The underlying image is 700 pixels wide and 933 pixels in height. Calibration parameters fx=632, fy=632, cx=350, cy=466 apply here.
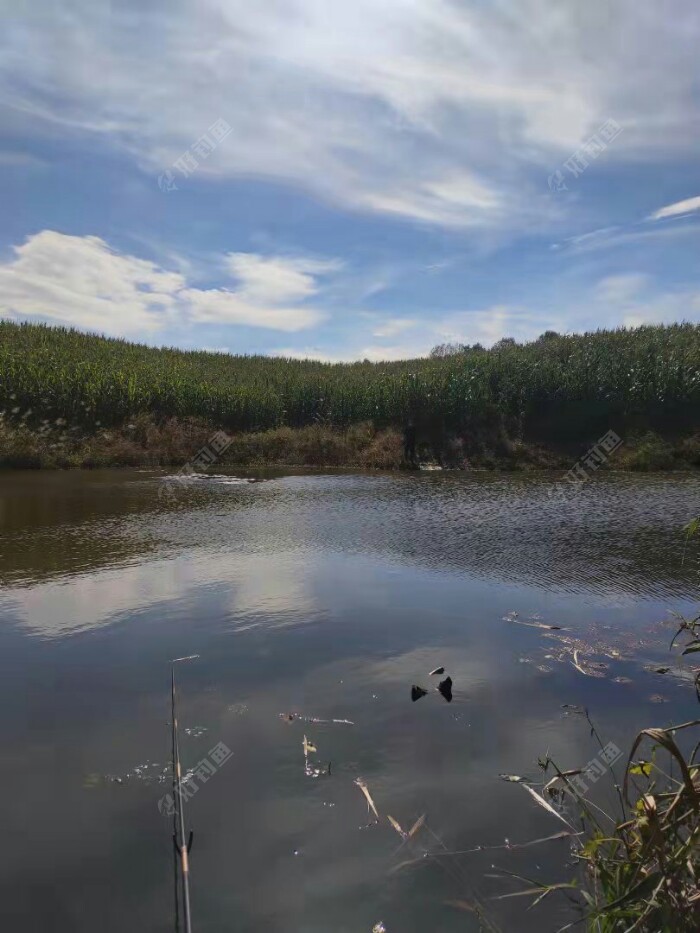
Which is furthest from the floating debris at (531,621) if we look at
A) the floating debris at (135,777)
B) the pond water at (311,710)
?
the floating debris at (135,777)

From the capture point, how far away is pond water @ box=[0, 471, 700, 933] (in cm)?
375

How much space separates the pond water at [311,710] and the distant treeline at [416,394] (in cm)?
1704

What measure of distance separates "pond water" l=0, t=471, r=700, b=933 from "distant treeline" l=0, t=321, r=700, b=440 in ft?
55.9

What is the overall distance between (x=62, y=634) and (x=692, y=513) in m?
14.0

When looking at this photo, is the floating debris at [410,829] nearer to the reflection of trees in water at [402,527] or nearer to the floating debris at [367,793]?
the floating debris at [367,793]

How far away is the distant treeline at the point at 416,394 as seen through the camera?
93.5ft

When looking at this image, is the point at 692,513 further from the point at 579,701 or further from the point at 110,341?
the point at 110,341

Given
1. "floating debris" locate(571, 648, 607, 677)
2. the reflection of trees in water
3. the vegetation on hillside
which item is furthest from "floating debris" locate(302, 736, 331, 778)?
the vegetation on hillside

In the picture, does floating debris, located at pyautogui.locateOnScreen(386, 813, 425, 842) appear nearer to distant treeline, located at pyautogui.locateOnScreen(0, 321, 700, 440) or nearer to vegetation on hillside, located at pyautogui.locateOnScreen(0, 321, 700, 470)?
vegetation on hillside, located at pyautogui.locateOnScreen(0, 321, 700, 470)

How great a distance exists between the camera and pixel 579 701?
5.95 metres

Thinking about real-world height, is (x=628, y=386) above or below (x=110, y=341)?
below

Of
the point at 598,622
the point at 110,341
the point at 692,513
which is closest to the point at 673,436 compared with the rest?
the point at 692,513

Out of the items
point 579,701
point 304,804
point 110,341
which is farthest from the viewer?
point 110,341

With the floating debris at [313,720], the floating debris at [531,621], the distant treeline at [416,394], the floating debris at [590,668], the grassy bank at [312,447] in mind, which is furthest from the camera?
the distant treeline at [416,394]
